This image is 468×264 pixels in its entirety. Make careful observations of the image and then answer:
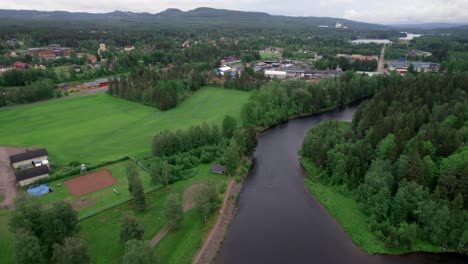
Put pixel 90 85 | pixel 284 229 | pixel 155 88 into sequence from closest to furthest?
pixel 284 229 < pixel 155 88 < pixel 90 85

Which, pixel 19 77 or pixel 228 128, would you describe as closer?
pixel 228 128

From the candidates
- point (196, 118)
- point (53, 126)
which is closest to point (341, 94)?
point (196, 118)

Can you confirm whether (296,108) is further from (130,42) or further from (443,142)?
(130,42)

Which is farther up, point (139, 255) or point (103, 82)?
point (139, 255)

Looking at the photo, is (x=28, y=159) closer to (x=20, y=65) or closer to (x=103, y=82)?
(x=103, y=82)

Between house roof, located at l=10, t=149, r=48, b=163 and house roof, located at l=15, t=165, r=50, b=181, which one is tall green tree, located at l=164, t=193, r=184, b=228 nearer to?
house roof, located at l=15, t=165, r=50, b=181

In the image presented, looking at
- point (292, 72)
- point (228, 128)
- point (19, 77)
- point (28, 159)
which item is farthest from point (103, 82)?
point (292, 72)
